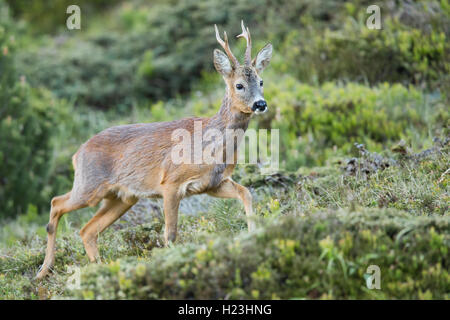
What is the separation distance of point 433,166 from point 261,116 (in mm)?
5093

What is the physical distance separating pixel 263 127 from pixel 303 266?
7292 mm

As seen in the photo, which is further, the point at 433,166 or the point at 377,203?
the point at 433,166

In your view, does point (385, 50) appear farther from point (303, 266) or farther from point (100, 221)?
point (303, 266)

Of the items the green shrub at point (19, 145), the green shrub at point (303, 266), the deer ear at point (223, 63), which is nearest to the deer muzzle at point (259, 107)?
the deer ear at point (223, 63)

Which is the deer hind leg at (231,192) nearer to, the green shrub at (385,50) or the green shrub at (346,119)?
the green shrub at (346,119)

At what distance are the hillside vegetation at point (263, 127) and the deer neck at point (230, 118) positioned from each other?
0.89 meters

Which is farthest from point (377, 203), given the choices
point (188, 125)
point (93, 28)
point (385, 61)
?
point (93, 28)

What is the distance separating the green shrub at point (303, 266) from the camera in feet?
15.7

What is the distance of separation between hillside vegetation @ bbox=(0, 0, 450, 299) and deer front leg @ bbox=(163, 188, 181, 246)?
139mm

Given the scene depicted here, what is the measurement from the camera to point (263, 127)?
12047 mm

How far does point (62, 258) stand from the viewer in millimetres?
7672

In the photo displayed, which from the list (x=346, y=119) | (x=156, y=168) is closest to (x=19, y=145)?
(x=156, y=168)
